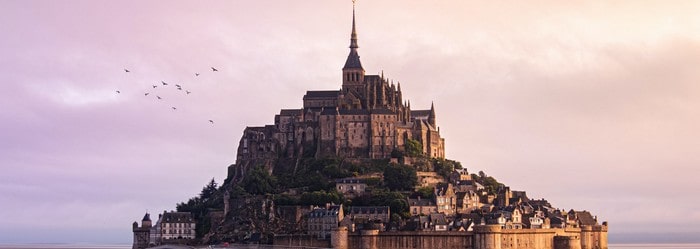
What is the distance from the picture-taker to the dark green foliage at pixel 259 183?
11938 cm

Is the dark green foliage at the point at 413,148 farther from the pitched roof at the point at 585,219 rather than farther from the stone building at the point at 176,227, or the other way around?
the stone building at the point at 176,227

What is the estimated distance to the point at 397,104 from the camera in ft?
440

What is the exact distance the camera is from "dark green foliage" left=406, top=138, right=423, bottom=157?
126 meters

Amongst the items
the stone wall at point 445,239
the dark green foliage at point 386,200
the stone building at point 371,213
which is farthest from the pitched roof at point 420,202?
the stone wall at point 445,239

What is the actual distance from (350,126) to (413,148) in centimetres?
846

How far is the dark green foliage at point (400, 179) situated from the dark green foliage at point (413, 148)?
19.7 ft

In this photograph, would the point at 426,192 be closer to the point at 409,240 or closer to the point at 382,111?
the point at 382,111

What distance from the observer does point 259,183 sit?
120m

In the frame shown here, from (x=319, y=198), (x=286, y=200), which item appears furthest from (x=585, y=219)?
(x=286, y=200)

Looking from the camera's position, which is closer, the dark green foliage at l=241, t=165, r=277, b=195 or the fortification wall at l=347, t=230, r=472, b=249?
the fortification wall at l=347, t=230, r=472, b=249

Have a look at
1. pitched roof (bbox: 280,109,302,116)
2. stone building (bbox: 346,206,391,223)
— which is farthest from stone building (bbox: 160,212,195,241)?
stone building (bbox: 346,206,391,223)

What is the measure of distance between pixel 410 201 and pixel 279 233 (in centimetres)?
1513

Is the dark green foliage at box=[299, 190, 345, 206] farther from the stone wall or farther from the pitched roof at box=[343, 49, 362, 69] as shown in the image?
the pitched roof at box=[343, 49, 362, 69]

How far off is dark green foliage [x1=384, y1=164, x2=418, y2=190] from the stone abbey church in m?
6.53
